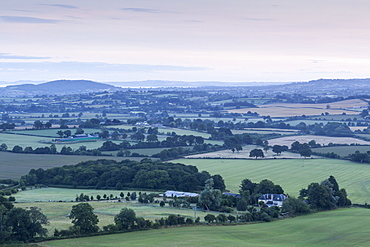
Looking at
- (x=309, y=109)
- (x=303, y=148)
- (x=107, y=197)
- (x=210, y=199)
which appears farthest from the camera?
(x=309, y=109)

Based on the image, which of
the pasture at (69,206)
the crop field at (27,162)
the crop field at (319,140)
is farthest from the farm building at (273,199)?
the crop field at (319,140)

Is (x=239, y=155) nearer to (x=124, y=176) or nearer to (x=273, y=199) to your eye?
(x=124, y=176)

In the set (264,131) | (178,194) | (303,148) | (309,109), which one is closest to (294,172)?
(303,148)

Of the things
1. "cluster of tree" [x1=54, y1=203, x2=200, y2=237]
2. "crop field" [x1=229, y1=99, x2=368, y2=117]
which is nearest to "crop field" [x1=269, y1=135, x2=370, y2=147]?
"crop field" [x1=229, y1=99, x2=368, y2=117]

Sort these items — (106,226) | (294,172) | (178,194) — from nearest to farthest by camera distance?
(106,226), (178,194), (294,172)

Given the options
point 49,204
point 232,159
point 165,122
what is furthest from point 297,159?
point 165,122

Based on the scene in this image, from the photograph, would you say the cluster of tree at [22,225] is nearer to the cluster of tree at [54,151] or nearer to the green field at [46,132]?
the cluster of tree at [54,151]

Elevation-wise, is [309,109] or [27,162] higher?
[309,109]
